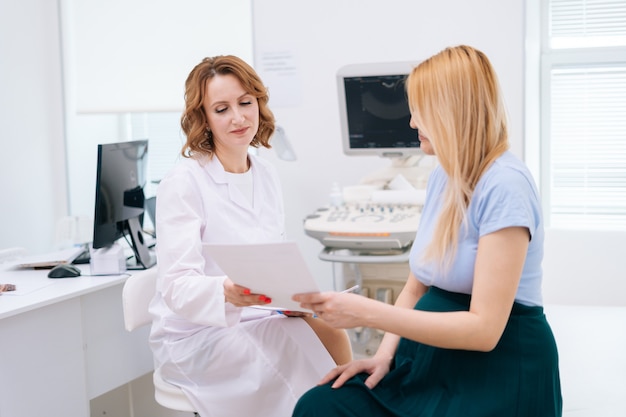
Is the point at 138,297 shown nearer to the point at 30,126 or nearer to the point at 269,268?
the point at 269,268

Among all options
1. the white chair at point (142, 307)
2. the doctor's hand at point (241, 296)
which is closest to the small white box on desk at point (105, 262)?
the white chair at point (142, 307)

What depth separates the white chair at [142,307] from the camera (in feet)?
5.92

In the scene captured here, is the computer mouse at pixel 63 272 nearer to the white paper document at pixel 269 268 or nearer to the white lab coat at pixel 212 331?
the white lab coat at pixel 212 331

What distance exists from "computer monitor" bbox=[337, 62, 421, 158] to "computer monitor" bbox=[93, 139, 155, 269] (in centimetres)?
78

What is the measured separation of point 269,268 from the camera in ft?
4.41

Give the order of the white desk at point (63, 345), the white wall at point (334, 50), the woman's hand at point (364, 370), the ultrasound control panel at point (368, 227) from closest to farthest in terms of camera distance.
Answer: the woman's hand at point (364, 370)
the white desk at point (63, 345)
the ultrasound control panel at point (368, 227)
the white wall at point (334, 50)

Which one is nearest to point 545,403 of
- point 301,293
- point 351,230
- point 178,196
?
point 301,293

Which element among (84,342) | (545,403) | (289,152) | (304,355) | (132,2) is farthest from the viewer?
(132,2)

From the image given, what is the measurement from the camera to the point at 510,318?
1.33 metres

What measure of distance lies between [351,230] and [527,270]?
1.09 m

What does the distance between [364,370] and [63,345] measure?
3.31 feet

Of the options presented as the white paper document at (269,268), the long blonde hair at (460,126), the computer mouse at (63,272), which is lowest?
the computer mouse at (63,272)

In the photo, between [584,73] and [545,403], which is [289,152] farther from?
[545,403]

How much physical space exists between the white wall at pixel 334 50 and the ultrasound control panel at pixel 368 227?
0.72 m
